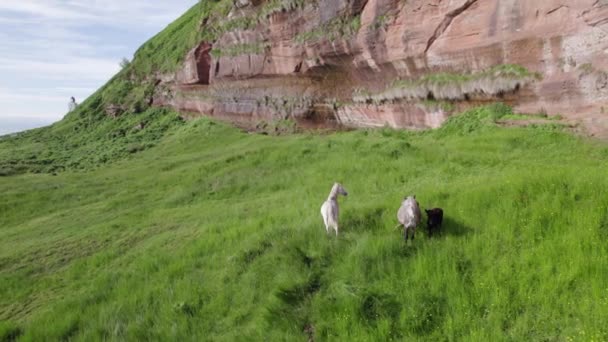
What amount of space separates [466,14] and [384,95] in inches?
227

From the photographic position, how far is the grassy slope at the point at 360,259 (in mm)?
5328

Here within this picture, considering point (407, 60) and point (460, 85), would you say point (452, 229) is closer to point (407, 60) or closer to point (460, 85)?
point (460, 85)

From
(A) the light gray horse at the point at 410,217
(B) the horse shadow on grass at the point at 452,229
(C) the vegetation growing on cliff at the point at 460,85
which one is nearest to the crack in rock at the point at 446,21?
(C) the vegetation growing on cliff at the point at 460,85

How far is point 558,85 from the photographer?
12500 mm

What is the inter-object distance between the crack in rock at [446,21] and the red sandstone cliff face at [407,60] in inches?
1.5

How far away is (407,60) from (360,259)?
13951 mm

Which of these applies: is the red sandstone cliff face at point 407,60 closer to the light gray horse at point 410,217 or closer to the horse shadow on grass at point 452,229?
the horse shadow on grass at point 452,229

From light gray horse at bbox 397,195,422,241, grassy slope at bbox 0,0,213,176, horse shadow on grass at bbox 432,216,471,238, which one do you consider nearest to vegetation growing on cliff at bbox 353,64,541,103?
horse shadow on grass at bbox 432,216,471,238

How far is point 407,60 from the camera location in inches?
734

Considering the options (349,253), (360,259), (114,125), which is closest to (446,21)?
(349,253)

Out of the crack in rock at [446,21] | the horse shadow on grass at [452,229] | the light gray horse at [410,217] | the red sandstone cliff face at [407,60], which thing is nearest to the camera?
the light gray horse at [410,217]

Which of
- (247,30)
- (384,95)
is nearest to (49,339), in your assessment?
(384,95)

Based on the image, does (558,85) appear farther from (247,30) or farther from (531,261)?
(247,30)

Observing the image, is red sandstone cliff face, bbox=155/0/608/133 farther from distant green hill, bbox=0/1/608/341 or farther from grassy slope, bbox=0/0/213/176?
grassy slope, bbox=0/0/213/176
